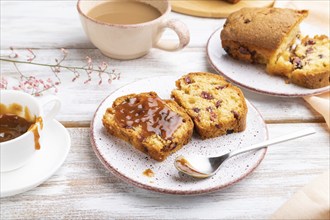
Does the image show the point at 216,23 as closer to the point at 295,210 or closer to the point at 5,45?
the point at 5,45

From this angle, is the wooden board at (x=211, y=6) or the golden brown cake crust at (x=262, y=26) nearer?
the golden brown cake crust at (x=262, y=26)

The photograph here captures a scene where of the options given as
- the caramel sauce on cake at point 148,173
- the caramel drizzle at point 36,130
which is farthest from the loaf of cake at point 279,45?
the caramel drizzle at point 36,130

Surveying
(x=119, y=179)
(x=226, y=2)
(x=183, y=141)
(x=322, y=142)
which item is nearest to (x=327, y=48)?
(x=322, y=142)

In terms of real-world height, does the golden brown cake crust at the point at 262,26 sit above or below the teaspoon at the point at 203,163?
above

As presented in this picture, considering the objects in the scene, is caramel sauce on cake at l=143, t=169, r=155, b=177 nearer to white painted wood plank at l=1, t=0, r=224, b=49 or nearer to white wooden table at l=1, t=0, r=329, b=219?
white wooden table at l=1, t=0, r=329, b=219

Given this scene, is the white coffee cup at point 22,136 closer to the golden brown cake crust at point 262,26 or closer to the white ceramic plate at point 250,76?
the white ceramic plate at point 250,76

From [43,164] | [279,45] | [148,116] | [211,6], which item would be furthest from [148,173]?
[211,6]
